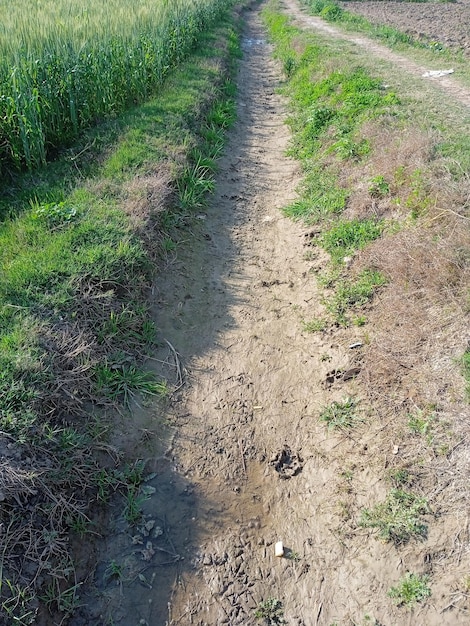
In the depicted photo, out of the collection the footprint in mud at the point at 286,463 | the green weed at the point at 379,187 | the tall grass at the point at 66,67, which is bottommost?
the footprint in mud at the point at 286,463

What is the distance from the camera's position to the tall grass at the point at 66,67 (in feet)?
19.1

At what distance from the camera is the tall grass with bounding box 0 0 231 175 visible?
19.1 feet

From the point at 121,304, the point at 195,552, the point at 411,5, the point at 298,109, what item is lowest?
the point at 195,552

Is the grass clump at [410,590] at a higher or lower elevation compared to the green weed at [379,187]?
lower

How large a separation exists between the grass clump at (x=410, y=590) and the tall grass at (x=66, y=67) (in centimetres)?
598

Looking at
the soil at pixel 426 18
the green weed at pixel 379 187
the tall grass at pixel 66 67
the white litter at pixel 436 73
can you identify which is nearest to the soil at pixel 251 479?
the green weed at pixel 379 187

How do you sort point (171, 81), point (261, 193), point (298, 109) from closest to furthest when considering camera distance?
point (261, 193), point (171, 81), point (298, 109)

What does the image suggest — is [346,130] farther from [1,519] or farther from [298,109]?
[1,519]

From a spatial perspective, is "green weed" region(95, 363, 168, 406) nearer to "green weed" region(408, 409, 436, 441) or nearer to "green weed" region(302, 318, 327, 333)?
"green weed" region(302, 318, 327, 333)

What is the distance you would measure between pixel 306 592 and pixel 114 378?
2204 mm

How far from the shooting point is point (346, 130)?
7676mm

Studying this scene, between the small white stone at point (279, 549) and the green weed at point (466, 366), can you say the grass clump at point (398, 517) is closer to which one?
the small white stone at point (279, 549)

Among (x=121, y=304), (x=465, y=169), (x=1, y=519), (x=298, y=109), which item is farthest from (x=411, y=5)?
(x=1, y=519)

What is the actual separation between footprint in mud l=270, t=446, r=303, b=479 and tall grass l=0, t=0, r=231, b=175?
4841 mm
